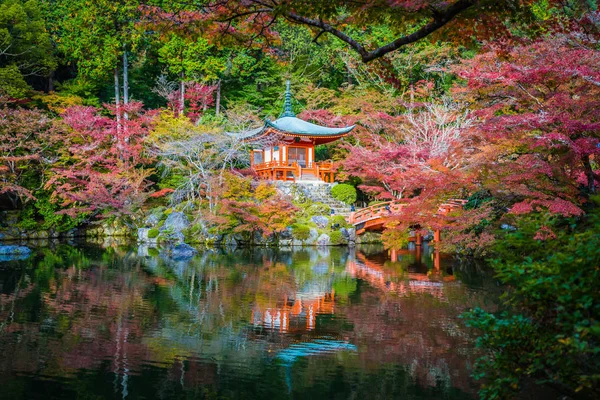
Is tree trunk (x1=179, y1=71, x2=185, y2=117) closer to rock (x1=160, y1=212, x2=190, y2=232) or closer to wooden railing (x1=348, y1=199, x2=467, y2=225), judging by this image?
rock (x1=160, y1=212, x2=190, y2=232)

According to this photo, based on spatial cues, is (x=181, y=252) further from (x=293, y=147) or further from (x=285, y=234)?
(x=293, y=147)

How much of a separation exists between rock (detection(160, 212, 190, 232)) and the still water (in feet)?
19.8

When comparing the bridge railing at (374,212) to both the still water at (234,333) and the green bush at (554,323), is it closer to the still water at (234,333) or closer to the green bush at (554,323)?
the still water at (234,333)

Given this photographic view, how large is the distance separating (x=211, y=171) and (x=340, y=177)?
746 cm

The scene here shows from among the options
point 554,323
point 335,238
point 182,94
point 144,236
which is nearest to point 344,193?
point 335,238

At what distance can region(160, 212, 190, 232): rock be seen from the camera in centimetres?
1873

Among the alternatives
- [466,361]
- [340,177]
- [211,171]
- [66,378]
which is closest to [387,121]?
[340,177]

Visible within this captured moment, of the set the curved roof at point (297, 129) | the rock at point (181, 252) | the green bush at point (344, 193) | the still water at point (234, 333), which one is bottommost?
the still water at point (234, 333)

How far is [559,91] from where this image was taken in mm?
9711

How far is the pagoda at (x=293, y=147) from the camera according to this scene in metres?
22.1

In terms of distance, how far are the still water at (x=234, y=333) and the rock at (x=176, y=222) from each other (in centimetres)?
603

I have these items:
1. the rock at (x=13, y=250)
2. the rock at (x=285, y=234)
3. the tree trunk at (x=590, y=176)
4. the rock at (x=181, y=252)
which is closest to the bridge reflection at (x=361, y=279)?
the rock at (x=285, y=234)

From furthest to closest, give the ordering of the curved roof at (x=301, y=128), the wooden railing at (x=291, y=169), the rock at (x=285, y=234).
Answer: the wooden railing at (x=291, y=169) → the curved roof at (x=301, y=128) → the rock at (x=285, y=234)

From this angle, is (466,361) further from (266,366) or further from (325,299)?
(325,299)
